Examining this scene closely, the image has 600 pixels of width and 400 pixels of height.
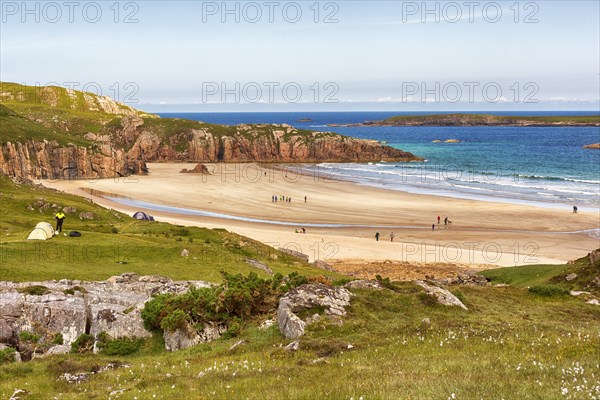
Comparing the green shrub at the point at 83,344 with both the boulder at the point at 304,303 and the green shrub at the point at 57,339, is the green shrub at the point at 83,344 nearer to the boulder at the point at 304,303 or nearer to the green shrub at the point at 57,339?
the green shrub at the point at 57,339

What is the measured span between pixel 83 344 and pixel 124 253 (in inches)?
662

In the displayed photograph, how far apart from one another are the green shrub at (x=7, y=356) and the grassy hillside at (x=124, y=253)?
10.7 m

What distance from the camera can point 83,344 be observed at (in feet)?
63.5

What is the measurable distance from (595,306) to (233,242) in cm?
2870

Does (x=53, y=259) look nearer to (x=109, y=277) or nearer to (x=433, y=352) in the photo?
(x=109, y=277)

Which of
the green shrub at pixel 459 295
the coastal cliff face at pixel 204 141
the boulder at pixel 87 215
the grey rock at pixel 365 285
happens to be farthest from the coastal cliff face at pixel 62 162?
the green shrub at pixel 459 295

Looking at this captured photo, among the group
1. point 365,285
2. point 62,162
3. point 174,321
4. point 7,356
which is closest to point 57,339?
point 7,356

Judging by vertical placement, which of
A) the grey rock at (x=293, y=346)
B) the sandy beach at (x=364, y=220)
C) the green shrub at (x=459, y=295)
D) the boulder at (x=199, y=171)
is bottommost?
the sandy beach at (x=364, y=220)

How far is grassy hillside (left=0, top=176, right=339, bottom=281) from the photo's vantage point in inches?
1186

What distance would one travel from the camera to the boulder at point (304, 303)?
696 inches

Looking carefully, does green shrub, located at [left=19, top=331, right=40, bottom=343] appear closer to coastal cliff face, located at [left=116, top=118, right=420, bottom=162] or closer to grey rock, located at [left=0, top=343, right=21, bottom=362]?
grey rock, located at [left=0, top=343, right=21, bottom=362]

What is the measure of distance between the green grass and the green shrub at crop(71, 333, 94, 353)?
1.53 m

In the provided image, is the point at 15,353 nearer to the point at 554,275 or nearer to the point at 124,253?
the point at 124,253

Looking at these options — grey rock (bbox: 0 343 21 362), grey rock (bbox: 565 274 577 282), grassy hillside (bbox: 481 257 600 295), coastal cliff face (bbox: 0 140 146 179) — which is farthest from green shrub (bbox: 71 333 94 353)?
coastal cliff face (bbox: 0 140 146 179)
